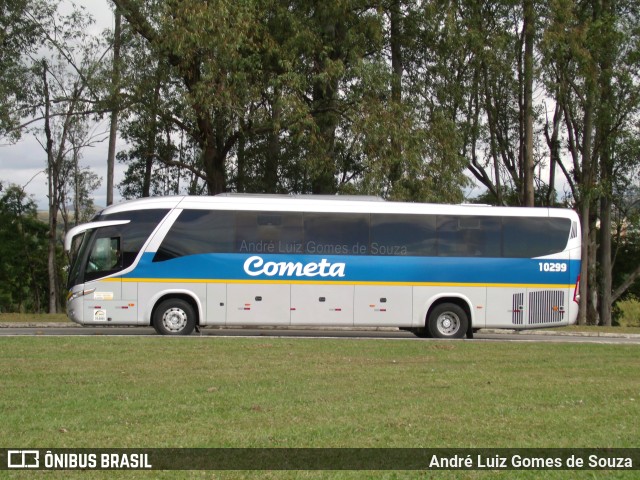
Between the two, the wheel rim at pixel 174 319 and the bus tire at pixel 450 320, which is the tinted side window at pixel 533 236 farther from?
the wheel rim at pixel 174 319

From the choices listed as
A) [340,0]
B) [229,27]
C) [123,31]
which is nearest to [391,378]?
[229,27]

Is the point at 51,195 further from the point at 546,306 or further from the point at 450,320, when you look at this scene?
the point at 546,306

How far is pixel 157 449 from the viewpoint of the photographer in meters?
7.64

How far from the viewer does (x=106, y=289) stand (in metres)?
20.9

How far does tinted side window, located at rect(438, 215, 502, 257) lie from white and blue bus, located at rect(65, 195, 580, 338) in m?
0.02

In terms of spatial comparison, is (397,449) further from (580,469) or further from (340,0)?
(340,0)

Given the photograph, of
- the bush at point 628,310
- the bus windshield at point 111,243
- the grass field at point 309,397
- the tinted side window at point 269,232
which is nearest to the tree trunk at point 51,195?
the bus windshield at point 111,243

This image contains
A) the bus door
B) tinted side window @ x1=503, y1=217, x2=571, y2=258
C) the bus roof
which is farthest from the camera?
tinted side window @ x1=503, y1=217, x2=571, y2=258

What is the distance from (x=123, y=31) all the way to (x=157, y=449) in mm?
22796

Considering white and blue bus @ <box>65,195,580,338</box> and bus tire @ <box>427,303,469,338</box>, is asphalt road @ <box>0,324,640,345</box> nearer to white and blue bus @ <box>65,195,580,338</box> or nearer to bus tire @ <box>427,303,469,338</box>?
bus tire @ <box>427,303,469,338</box>

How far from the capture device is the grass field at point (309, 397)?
8203 millimetres

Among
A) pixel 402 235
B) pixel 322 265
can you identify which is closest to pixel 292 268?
pixel 322 265

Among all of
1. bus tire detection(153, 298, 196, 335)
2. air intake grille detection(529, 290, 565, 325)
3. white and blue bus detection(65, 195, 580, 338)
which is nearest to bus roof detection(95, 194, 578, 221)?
white and blue bus detection(65, 195, 580, 338)

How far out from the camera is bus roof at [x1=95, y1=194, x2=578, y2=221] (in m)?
21.6
